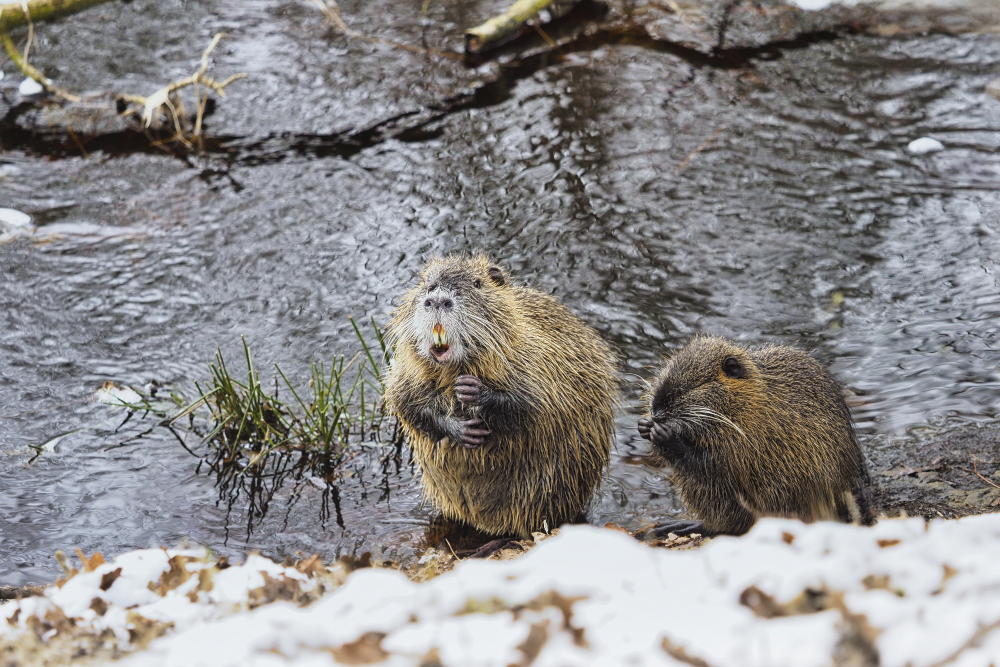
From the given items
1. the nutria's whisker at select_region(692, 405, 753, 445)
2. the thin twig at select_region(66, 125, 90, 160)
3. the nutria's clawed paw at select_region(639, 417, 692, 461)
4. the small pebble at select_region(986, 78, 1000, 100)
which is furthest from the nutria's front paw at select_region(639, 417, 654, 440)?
the thin twig at select_region(66, 125, 90, 160)

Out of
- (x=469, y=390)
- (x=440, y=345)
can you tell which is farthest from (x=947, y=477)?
(x=440, y=345)

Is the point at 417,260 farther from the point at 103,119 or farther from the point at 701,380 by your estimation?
the point at 103,119

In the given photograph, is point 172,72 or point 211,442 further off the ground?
point 172,72

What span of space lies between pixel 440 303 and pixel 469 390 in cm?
41

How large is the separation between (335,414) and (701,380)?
1865 millimetres

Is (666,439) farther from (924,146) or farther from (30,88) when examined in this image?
(30,88)

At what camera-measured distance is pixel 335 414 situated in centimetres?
471

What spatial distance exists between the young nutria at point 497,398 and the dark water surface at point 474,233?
37cm

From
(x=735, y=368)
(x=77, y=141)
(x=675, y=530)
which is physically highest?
(x=77, y=141)

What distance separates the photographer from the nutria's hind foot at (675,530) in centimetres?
415

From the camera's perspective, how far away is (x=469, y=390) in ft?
13.2

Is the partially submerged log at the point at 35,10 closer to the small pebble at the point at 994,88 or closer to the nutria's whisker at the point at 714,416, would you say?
the nutria's whisker at the point at 714,416

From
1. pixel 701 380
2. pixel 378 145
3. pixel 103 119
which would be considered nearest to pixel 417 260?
pixel 378 145

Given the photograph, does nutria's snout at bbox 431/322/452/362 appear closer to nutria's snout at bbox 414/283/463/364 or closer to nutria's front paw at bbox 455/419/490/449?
nutria's snout at bbox 414/283/463/364
